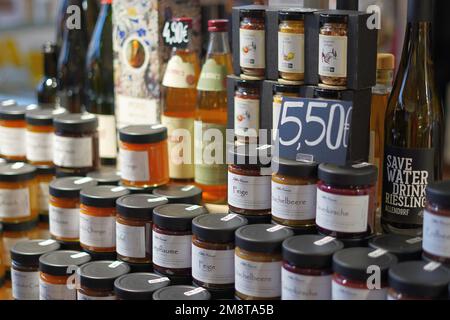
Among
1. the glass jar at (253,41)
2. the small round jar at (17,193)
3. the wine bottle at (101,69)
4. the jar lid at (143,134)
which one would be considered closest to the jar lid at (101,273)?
the jar lid at (143,134)

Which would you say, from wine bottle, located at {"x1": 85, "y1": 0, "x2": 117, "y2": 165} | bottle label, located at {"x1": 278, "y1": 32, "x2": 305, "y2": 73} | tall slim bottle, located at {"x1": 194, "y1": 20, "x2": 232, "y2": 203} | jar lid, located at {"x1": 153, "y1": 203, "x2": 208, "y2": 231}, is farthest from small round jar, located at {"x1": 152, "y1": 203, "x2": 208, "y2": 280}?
wine bottle, located at {"x1": 85, "y1": 0, "x2": 117, "y2": 165}

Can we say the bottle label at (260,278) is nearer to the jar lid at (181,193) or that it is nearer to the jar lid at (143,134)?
the jar lid at (181,193)

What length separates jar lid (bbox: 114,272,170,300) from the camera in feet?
4.85

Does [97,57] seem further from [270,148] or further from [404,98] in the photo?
[404,98]

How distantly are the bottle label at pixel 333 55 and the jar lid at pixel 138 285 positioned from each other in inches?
19.5

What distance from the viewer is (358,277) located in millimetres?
1267

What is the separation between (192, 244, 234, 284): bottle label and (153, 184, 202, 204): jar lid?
198 millimetres

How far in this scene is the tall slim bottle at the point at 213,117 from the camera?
177 centimetres

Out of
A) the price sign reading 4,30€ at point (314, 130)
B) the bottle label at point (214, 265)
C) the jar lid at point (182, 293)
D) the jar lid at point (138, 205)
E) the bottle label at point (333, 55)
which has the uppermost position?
the bottle label at point (333, 55)

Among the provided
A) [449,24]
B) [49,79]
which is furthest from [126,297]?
[449,24]

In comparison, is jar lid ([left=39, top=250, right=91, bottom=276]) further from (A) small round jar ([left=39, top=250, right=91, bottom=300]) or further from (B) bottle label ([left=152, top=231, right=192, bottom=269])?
(B) bottle label ([left=152, top=231, right=192, bottom=269])

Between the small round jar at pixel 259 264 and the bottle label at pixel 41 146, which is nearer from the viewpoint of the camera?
the small round jar at pixel 259 264

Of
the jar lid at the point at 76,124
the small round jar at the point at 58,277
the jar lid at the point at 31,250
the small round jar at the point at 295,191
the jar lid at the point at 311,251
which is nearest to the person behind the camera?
the jar lid at the point at 311,251

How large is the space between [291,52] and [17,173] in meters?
0.74
